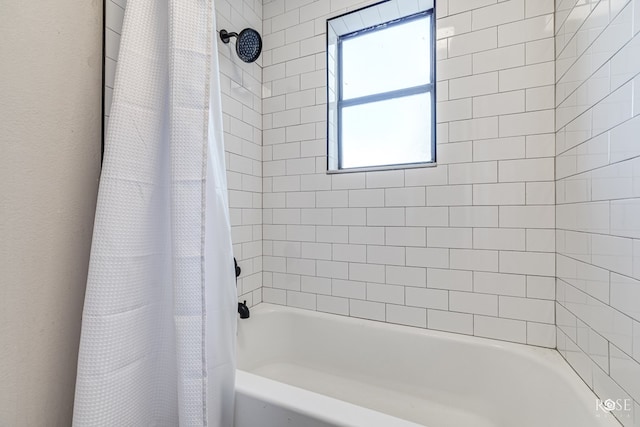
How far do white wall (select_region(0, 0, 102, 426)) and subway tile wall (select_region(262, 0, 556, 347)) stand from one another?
1099 millimetres

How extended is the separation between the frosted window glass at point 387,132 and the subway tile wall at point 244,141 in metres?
0.60

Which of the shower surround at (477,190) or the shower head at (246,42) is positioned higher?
the shower head at (246,42)

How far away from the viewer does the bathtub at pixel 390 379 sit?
2.77ft

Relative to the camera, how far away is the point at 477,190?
1.32 metres

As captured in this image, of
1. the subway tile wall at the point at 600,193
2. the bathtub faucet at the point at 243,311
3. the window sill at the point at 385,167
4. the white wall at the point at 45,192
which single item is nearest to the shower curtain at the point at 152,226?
the white wall at the point at 45,192

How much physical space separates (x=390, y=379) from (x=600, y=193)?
4.11ft

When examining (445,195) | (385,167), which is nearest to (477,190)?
(445,195)

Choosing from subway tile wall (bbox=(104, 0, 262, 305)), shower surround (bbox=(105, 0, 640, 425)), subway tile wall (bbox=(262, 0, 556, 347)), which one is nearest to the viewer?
shower surround (bbox=(105, 0, 640, 425))

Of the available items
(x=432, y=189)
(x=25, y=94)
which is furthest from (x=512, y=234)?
(x=25, y=94)

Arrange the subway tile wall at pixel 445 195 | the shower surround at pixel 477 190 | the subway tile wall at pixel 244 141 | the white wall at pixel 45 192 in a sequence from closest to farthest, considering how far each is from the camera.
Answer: the white wall at pixel 45 192 < the shower surround at pixel 477 190 < the subway tile wall at pixel 445 195 < the subway tile wall at pixel 244 141

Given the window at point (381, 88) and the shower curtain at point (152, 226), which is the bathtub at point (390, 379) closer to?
the shower curtain at point (152, 226)

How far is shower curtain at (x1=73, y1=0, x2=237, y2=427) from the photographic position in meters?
0.65

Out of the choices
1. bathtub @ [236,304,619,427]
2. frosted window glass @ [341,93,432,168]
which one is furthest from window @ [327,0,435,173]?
bathtub @ [236,304,619,427]

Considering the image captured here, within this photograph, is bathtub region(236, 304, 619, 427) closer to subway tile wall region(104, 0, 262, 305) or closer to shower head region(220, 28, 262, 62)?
subway tile wall region(104, 0, 262, 305)
